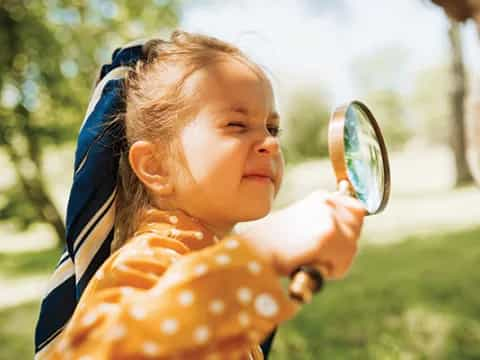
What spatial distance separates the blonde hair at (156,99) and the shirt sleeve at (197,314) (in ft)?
1.65

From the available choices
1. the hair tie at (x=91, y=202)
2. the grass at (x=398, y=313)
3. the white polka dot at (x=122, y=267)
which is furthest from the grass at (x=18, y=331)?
the white polka dot at (x=122, y=267)

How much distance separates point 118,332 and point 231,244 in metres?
0.24

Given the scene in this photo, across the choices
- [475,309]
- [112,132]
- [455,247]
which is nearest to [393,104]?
[455,247]

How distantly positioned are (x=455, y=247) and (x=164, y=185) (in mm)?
5729

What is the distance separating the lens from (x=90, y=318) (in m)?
0.97

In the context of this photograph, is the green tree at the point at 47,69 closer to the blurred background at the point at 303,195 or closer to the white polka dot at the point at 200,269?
the blurred background at the point at 303,195

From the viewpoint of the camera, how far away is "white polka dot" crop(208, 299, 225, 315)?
87cm

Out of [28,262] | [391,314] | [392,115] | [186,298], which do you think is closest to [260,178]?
[186,298]

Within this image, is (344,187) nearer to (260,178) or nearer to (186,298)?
(260,178)

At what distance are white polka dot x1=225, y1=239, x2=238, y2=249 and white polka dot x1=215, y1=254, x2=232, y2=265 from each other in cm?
2

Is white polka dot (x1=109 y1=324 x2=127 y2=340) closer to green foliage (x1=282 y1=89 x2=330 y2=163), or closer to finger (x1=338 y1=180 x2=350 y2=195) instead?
finger (x1=338 y1=180 x2=350 y2=195)

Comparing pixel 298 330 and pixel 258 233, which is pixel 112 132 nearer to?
pixel 258 233

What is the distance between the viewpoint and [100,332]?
3.06ft

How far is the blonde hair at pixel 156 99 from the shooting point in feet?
4.60
